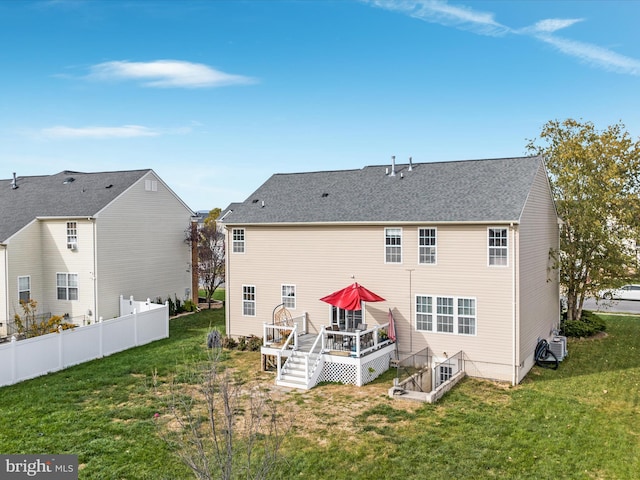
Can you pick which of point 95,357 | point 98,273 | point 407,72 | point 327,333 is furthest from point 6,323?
point 407,72

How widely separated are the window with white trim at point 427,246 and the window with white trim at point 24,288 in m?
20.6

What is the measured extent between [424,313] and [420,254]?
2312 mm

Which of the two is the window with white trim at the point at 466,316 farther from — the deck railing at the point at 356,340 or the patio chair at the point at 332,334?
the patio chair at the point at 332,334

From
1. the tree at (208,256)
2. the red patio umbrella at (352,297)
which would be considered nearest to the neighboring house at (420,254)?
the red patio umbrella at (352,297)

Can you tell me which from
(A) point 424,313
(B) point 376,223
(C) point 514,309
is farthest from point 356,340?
(C) point 514,309

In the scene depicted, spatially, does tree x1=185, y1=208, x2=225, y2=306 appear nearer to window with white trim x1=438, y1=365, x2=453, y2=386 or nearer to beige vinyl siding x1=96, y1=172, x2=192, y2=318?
beige vinyl siding x1=96, y1=172, x2=192, y2=318

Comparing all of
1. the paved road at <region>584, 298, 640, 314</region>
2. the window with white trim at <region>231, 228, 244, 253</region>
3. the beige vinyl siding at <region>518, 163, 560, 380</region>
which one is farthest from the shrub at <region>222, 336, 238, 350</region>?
the paved road at <region>584, 298, 640, 314</region>

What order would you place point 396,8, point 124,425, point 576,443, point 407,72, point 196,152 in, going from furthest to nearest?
point 196,152 < point 407,72 < point 396,8 < point 124,425 < point 576,443

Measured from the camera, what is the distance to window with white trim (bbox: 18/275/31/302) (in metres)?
24.6

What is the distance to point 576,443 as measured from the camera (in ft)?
38.3

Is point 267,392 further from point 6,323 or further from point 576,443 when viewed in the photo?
point 6,323

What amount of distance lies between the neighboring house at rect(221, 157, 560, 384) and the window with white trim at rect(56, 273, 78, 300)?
30.3 ft

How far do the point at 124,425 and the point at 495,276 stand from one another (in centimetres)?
1301

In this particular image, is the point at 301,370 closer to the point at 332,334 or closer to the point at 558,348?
the point at 332,334
